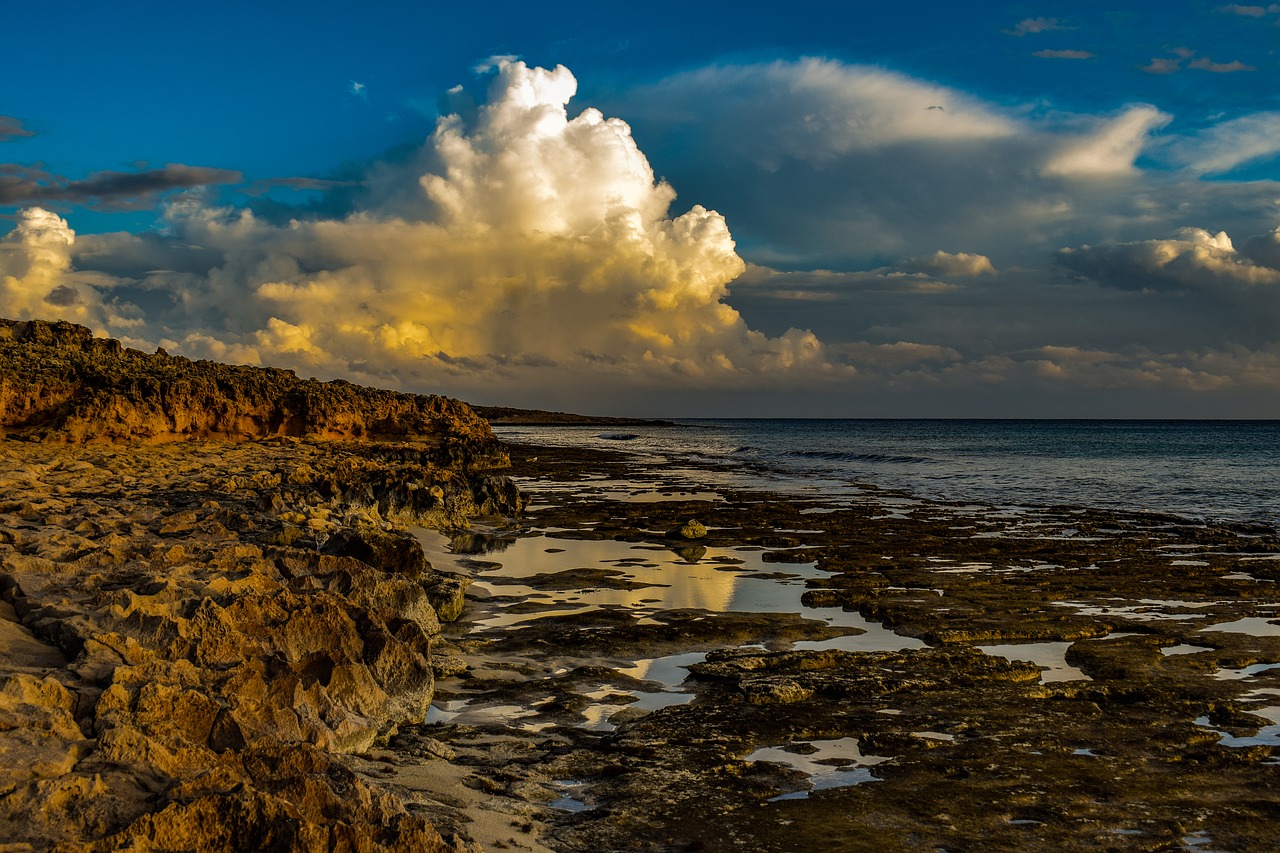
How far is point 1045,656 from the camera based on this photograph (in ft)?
35.6

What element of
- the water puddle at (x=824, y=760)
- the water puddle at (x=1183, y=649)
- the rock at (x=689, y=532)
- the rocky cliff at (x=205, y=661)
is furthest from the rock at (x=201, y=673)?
the water puddle at (x=1183, y=649)

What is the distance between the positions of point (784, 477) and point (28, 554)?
4088cm

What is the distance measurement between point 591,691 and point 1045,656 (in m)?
5.72

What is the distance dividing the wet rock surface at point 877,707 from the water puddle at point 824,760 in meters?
0.03

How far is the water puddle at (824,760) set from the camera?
6.79 metres

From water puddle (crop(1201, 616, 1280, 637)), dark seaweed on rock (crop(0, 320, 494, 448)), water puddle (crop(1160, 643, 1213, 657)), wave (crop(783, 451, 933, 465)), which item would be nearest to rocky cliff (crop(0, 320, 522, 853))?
water puddle (crop(1160, 643, 1213, 657))

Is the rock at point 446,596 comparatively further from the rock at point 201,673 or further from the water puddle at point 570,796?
the water puddle at point 570,796

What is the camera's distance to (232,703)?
229 inches

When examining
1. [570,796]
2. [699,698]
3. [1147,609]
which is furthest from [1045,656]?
[570,796]

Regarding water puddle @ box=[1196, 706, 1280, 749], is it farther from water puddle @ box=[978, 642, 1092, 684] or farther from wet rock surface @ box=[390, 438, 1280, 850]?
water puddle @ box=[978, 642, 1092, 684]

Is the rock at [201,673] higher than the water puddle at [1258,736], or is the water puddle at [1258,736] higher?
the rock at [201,673]

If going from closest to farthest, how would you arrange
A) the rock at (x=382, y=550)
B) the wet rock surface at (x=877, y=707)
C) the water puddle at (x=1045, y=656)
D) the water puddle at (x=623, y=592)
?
the wet rock surface at (x=877, y=707)
the water puddle at (x=623, y=592)
the water puddle at (x=1045, y=656)
the rock at (x=382, y=550)

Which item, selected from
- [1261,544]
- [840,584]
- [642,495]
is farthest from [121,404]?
[1261,544]

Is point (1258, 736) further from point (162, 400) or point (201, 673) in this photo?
point (162, 400)
